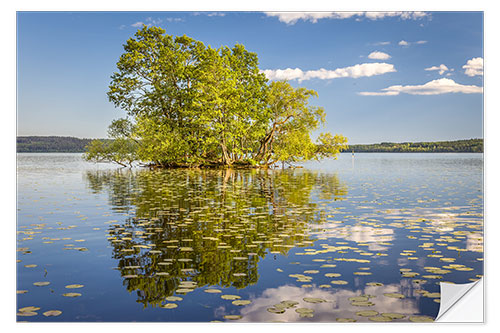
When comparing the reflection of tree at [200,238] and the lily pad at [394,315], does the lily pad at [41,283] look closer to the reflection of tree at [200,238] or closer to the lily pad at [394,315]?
the reflection of tree at [200,238]

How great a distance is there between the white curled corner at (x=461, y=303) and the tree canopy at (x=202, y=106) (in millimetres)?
26535

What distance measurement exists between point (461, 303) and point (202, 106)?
28.2 m

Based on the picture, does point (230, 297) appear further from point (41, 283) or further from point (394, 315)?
point (41, 283)

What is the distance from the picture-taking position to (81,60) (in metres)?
10.8

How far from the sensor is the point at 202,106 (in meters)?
30.9

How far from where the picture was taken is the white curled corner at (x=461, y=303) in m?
4.03

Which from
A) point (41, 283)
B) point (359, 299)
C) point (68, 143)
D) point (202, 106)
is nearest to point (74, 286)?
point (41, 283)

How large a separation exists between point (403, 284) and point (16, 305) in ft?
14.7

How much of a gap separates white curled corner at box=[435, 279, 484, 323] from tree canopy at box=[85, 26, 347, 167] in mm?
26535

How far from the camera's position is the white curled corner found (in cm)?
403

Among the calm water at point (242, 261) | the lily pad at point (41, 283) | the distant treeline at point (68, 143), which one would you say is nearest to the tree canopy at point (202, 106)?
the distant treeline at point (68, 143)

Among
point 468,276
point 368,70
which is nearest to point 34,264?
point 468,276

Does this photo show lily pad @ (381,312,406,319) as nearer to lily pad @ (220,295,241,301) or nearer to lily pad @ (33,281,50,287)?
lily pad @ (220,295,241,301)

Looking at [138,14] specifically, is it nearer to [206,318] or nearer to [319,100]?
[206,318]
